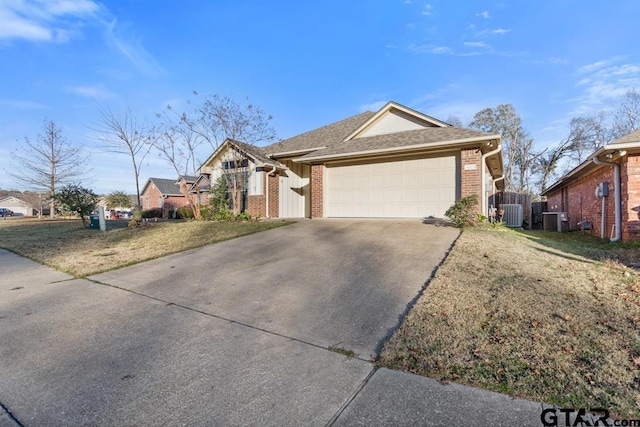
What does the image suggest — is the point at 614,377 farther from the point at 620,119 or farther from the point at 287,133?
the point at 620,119

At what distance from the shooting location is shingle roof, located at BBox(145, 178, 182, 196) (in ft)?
121

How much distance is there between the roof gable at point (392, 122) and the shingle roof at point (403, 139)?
373 millimetres

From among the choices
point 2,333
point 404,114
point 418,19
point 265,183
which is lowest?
point 2,333

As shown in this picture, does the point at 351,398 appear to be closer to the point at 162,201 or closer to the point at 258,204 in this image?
the point at 258,204

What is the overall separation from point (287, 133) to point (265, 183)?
3382mm

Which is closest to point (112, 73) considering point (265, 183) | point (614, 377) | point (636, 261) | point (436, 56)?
point (265, 183)

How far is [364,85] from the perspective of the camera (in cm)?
1639

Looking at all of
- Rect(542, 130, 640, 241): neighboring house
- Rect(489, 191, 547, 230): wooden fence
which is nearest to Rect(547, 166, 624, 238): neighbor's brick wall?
Rect(542, 130, 640, 241): neighboring house

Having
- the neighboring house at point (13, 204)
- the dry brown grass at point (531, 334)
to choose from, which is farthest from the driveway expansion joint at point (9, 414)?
the neighboring house at point (13, 204)

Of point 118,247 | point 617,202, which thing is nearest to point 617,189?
point 617,202

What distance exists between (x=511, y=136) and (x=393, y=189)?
100ft

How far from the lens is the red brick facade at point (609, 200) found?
26.0ft

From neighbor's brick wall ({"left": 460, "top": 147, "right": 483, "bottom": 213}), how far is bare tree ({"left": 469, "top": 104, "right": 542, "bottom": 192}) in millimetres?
28347

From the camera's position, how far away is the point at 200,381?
2395 millimetres
